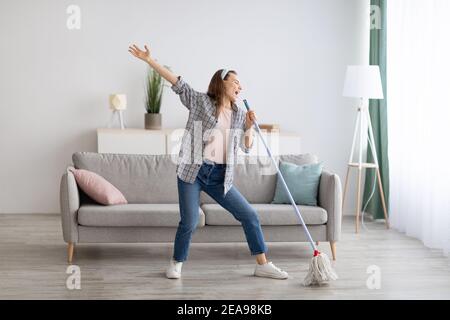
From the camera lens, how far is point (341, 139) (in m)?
7.28

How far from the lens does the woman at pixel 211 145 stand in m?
4.45

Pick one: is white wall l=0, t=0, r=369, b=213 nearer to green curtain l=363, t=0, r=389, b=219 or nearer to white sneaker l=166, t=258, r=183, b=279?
green curtain l=363, t=0, r=389, b=219

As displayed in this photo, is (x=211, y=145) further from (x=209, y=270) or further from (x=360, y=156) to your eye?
(x=360, y=156)

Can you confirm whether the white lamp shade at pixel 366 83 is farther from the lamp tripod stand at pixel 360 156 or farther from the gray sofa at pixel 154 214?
the gray sofa at pixel 154 214

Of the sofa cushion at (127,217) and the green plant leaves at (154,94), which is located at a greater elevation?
the green plant leaves at (154,94)

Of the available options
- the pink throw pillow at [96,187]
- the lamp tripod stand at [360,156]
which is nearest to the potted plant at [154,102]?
the pink throw pillow at [96,187]

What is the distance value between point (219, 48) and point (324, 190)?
237 cm

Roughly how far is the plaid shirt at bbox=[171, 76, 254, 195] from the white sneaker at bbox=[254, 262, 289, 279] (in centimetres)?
55

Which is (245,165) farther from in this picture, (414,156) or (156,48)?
(156,48)

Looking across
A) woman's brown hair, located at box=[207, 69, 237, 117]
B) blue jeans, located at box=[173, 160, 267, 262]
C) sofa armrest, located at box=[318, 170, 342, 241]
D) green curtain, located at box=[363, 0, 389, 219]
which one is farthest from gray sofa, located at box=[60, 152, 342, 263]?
green curtain, located at box=[363, 0, 389, 219]

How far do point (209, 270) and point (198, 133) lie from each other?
38.0 inches

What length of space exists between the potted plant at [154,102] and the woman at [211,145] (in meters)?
2.33

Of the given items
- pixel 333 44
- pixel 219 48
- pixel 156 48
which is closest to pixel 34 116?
pixel 156 48

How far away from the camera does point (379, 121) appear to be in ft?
22.8
